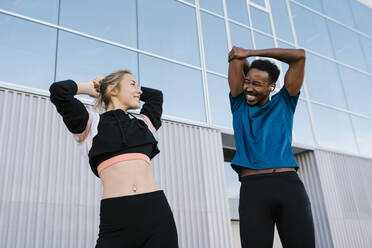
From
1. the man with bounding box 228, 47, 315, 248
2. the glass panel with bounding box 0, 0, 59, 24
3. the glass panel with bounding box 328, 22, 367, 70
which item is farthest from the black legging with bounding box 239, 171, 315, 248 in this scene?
the glass panel with bounding box 328, 22, 367, 70

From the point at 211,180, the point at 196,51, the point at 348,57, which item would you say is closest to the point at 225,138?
the point at 211,180

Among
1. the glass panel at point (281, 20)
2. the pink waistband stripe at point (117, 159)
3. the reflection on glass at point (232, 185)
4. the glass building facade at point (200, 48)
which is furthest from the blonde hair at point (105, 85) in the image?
the glass panel at point (281, 20)

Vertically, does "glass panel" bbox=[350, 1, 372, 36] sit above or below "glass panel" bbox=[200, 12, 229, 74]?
above

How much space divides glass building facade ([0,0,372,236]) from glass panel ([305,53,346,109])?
0.02 m

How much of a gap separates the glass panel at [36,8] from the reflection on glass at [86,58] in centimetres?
24

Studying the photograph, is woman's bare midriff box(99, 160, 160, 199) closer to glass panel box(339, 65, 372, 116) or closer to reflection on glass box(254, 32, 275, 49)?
reflection on glass box(254, 32, 275, 49)

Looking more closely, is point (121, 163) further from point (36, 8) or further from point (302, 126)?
point (302, 126)

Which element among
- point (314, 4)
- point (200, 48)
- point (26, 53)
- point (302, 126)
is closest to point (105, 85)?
point (26, 53)

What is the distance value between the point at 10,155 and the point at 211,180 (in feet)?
7.40

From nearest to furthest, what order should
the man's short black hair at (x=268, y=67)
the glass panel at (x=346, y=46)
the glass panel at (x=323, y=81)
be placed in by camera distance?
1. the man's short black hair at (x=268, y=67)
2. the glass panel at (x=323, y=81)
3. the glass panel at (x=346, y=46)

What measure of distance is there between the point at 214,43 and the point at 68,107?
15.8 ft

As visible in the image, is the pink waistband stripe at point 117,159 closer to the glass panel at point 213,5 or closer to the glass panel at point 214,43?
the glass panel at point 214,43

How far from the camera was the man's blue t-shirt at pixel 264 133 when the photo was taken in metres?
1.46

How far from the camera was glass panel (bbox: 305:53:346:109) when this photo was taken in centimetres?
671
